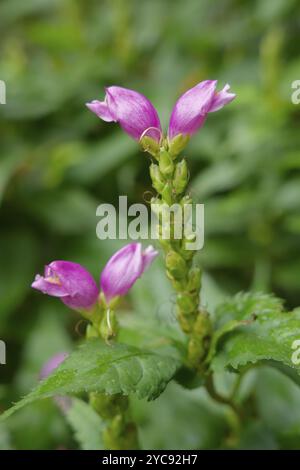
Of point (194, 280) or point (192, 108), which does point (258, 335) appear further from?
point (192, 108)

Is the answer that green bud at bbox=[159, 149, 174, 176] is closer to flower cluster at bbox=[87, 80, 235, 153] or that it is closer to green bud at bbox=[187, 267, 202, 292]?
flower cluster at bbox=[87, 80, 235, 153]

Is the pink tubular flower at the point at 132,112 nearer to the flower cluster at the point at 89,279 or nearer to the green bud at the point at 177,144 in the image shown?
the green bud at the point at 177,144

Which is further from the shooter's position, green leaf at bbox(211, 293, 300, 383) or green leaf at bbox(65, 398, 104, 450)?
green leaf at bbox(65, 398, 104, 450)

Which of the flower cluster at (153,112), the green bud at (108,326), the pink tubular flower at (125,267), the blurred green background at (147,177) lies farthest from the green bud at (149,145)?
the blurred green background at (147,177)

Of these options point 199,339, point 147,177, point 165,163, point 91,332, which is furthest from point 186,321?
point 147,177

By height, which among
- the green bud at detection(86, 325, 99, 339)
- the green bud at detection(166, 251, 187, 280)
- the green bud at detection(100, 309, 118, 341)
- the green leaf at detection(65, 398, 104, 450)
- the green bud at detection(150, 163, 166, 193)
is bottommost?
the green leaf at detection(65, 398, 104, 450)

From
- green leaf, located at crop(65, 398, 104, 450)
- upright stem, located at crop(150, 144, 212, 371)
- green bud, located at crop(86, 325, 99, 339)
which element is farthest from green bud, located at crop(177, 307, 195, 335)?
green leaf, located at crop(65, 398, 104, 450)

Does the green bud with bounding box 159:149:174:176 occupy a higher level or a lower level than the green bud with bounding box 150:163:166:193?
higher

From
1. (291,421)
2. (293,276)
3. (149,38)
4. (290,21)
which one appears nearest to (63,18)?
(149,38)

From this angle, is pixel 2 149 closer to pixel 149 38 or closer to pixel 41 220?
pixel 41 220
